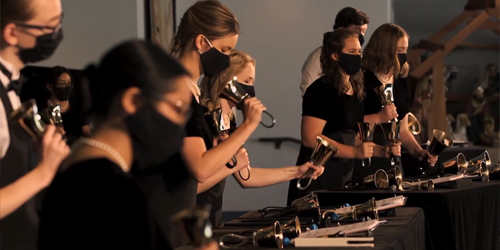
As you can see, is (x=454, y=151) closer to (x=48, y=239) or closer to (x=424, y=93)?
(x=424, y=93)

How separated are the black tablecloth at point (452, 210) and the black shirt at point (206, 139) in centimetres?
60

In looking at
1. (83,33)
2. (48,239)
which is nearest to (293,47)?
(83,33)

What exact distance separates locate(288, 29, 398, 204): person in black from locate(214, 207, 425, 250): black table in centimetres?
93

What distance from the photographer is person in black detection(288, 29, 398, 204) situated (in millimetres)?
4043

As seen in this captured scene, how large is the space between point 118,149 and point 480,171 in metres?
3.08

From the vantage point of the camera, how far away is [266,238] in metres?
2.23

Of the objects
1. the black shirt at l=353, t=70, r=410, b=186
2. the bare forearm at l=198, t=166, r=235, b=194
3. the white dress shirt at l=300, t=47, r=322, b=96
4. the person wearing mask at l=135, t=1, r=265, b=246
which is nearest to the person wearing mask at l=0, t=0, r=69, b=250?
the person wearing mask at l=135, t=1, r=265, b=246

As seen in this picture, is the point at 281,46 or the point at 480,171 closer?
the point at 480,171

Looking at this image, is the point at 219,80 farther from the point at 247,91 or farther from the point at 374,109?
the point at 374,109

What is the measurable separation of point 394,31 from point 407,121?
25.1 inches

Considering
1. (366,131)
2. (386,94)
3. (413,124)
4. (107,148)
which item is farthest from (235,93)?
(413,124)

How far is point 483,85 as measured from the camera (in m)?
9.64

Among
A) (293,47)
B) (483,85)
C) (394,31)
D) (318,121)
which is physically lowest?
(483,85)

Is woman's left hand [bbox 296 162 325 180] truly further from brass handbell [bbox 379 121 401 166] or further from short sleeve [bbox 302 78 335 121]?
brass handbell [bbox 379 121 401 166]
